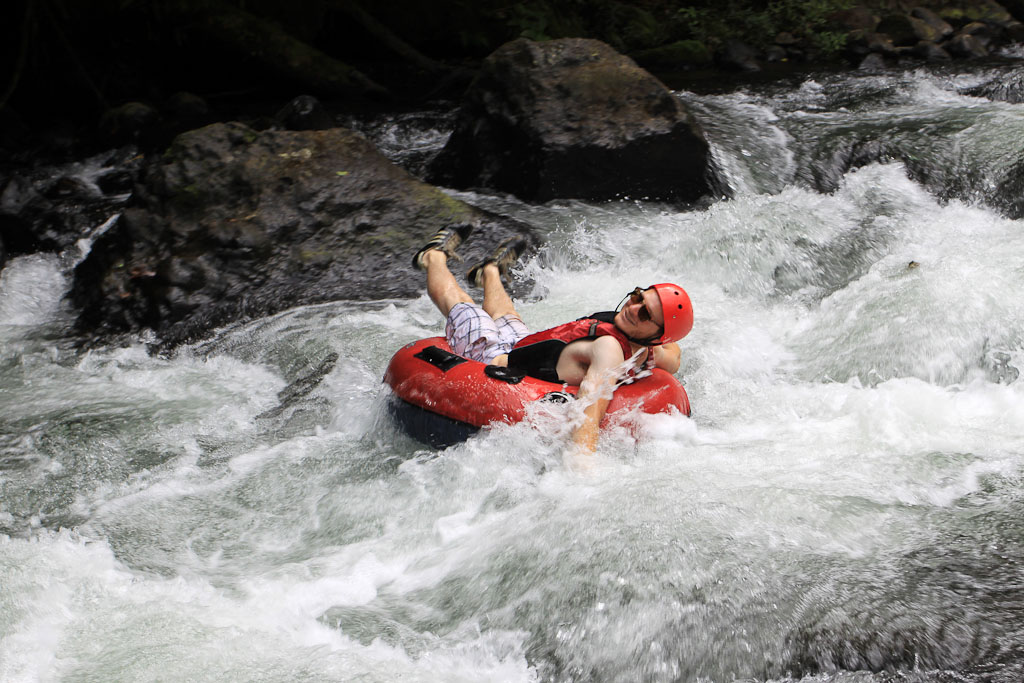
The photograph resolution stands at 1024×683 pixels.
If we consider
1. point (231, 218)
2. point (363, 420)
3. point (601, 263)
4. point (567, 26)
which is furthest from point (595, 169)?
point (567, 26)

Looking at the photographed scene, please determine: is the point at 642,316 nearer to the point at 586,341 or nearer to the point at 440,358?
the point at 586,341

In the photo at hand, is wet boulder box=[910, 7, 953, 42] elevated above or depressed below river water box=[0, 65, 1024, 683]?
above

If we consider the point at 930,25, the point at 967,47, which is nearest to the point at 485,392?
the point at 967,47

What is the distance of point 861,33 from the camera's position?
11.3 metres

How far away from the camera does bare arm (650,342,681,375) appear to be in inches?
163

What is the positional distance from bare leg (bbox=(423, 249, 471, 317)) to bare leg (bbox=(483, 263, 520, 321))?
114 mm

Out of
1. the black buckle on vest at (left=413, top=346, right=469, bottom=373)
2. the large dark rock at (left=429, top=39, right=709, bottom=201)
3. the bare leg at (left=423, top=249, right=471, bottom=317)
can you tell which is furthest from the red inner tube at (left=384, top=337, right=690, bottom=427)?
the large dark rock at (left=429, top=39, right=709, bottom=201)

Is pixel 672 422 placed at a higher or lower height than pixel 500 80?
lower

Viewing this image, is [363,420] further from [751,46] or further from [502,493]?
[751,46]

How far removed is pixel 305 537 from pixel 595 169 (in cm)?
428

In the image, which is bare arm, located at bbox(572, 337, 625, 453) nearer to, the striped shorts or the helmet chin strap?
the helmet chin strap

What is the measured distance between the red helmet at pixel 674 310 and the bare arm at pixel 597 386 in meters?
0.24

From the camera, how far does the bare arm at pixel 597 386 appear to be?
3.79 m

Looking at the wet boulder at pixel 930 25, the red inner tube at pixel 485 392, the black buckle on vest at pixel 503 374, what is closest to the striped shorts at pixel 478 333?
the red inner tube at pixel 485 392
